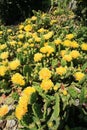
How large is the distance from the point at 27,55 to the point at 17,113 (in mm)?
1205

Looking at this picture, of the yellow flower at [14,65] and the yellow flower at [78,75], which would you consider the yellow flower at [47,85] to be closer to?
the yellow flower at [78,75]

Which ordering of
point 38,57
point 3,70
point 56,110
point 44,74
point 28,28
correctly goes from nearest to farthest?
point 56,110, point 44,74, point 3,70, point 38,57, point 28,28

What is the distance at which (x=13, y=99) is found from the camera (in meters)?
3.85

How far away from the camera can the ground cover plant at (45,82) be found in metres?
3.39

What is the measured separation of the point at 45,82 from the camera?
365cm

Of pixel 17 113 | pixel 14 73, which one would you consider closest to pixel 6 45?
pixel 14 73

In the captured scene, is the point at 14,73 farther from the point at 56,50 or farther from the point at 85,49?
the point at 85,49

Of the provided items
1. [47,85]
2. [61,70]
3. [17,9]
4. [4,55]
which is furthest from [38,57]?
[17,9]

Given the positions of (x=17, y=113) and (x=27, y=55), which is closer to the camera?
(x=17, y=113)

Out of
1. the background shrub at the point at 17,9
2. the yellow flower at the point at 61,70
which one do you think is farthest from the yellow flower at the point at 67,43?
the background shrub at the point at 17,9

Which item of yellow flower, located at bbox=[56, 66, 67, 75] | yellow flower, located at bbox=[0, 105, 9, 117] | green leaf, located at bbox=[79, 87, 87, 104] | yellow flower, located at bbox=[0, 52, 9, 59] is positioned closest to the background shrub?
yellow flower, located at bbox=[0, 52, 9, 59]

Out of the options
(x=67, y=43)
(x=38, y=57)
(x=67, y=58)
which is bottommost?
(x=67, y=58)

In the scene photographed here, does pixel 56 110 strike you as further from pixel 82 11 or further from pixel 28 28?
pixel 82 11

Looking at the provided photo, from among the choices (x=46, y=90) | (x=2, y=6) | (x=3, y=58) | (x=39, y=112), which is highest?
(x=2, y=6)
